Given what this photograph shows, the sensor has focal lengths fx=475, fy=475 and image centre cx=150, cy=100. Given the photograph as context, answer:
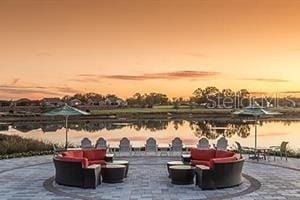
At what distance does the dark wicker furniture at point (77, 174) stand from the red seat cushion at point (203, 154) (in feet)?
11.2

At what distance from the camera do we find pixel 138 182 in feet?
42.4

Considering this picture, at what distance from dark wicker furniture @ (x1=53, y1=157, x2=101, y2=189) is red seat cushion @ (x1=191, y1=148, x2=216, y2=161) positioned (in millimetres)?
3424

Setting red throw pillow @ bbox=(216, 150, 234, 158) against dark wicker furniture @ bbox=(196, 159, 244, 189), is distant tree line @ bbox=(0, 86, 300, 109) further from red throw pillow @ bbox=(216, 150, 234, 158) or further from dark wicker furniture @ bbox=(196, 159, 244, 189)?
dark wicker furniture @ bbox=(196, 159, 244, 189)

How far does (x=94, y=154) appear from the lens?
1447 centimetres

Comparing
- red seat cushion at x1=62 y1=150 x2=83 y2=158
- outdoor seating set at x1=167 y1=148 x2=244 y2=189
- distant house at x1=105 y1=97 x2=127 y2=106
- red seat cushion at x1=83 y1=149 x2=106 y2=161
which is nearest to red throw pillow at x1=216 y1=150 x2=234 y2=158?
outdoor seating set at x1=167 y1=148 x2=244 y2=189

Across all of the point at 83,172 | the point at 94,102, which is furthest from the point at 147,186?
the point at 94,102

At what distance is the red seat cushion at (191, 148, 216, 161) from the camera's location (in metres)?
14.1

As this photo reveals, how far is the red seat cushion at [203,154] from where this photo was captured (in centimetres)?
1412

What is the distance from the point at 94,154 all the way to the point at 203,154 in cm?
331

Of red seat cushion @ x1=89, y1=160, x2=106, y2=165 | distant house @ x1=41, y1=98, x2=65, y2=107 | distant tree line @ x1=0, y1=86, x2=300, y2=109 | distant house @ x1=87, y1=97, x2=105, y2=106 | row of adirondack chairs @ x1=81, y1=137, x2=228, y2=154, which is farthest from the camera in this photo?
distant tree line @ x1=0, y1=86, x2=300, y2=109

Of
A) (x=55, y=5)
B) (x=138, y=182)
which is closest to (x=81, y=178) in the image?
(x=138, y=182)

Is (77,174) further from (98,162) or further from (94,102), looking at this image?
(94,102)

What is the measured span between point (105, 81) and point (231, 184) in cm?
2667

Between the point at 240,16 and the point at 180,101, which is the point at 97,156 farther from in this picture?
the point at 180,101
